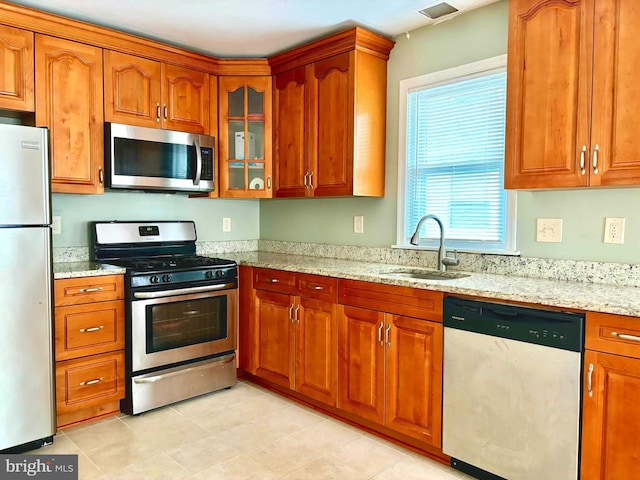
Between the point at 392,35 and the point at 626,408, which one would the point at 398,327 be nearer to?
the point at 626,408

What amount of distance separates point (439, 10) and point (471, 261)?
145 centimetres

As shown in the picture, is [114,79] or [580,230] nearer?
[580,230]

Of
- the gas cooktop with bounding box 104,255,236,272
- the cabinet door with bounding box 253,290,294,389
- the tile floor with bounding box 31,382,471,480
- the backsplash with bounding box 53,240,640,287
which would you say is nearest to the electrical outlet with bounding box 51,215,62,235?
the backsplash with bounding box 53,240,640,287

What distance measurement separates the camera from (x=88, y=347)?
2.72 meters

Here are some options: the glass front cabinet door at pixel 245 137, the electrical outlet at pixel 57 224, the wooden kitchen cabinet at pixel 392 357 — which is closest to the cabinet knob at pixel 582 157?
the wooden kitchen cabinet at pixel 392 357

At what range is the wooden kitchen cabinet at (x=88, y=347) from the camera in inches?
103

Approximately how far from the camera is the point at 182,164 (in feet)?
10.9

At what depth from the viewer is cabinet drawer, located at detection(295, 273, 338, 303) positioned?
9.08ft

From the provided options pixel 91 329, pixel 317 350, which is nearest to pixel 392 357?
pixel 317 350

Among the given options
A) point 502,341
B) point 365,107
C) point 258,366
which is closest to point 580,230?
point 502,341

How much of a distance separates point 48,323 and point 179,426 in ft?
3.02

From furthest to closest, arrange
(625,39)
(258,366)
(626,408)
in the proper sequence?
(258,366), (625,39), (626,408)

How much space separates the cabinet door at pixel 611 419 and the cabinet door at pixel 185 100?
2810mm

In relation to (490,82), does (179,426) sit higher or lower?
lower
